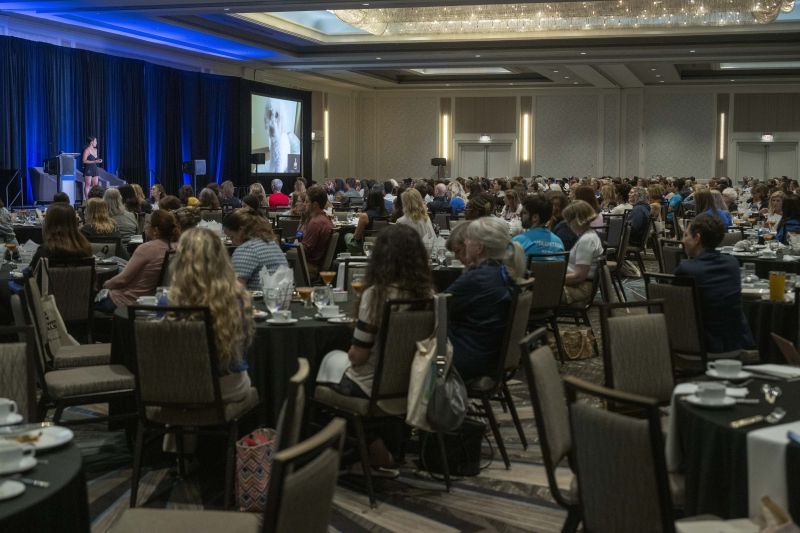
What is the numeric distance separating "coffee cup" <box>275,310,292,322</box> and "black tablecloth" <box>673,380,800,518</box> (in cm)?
224

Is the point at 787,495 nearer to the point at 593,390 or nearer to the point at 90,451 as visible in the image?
the point at 593,390

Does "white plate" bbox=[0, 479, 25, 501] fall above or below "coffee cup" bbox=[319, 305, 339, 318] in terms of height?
below

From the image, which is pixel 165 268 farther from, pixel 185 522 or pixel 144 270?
pixel 185 522

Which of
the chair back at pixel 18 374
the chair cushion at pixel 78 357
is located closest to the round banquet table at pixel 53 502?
the chair back at pixel 18 374

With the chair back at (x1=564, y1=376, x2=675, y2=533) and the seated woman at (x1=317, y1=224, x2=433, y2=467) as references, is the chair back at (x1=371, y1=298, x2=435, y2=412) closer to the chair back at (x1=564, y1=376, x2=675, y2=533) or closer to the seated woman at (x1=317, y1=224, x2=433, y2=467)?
the seated woman at (x1=317, y1=224, x2=433, y2=467)

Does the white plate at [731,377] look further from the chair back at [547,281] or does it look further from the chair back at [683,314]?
the chair back at [547,281]

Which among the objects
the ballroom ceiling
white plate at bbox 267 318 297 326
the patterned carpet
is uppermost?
the ballroom ceiling

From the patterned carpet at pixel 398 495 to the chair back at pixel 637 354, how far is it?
0.74m

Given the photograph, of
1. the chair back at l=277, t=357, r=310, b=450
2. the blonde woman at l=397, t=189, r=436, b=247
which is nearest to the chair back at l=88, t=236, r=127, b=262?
the blonde woman at l=397, t=189, r=436, b=247

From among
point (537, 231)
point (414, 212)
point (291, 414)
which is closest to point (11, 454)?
point (291, 414)

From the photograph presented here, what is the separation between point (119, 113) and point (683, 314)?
50.3 ft

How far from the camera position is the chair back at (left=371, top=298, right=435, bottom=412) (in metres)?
4.45

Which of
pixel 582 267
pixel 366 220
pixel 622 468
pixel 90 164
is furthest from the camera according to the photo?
pixel 90 164

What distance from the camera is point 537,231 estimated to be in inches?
307
